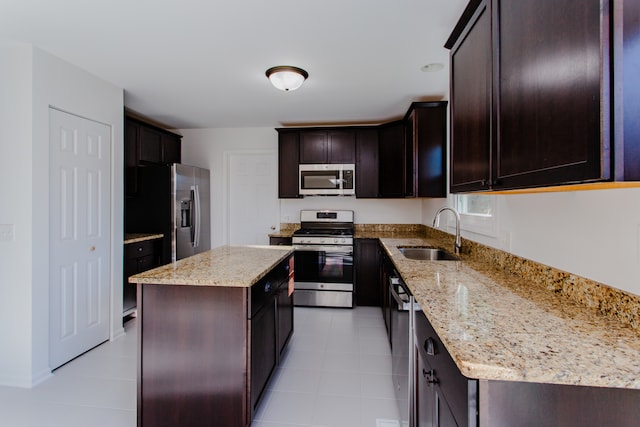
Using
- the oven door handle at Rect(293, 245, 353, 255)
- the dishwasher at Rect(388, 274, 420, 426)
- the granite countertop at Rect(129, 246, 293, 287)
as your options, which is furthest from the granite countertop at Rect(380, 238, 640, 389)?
the oven door handle at Rect(293, 245, 353, 255)

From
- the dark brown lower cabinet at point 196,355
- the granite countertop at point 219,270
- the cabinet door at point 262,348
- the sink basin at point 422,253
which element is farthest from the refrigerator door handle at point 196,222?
the sink basin at point 422,253

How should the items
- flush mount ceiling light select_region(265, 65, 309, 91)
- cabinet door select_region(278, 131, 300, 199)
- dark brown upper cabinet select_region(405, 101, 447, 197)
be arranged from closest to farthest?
flush mount ceiling light select_region(265, 65, 309, 91)
dark brown upper cabinet select_region(405, 101, 447, 197)
cabinet door select_region(278, 131, 300, 199)

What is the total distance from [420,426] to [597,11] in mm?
1544

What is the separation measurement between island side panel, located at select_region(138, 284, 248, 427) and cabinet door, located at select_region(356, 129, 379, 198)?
2792mm

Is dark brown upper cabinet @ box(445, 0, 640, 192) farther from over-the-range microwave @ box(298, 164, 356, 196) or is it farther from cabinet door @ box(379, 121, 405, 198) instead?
over-the-range microwave @ box(298, 164, 356, 196)

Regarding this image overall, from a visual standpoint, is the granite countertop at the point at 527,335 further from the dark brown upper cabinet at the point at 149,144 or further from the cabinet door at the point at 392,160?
the dark brown upper cabinet at the point at 149,144

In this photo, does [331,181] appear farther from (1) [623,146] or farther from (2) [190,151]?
(1) [623,146]

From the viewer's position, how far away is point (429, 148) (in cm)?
315

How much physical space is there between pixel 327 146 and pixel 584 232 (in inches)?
126

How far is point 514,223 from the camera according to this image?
1.80 meters

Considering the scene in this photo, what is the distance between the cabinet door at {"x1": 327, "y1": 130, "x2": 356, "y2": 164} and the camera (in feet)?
13.5

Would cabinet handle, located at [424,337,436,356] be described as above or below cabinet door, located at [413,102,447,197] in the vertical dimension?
below

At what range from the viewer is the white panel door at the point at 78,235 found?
2.40 metres

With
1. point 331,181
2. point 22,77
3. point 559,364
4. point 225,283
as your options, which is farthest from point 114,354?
point 559,364
